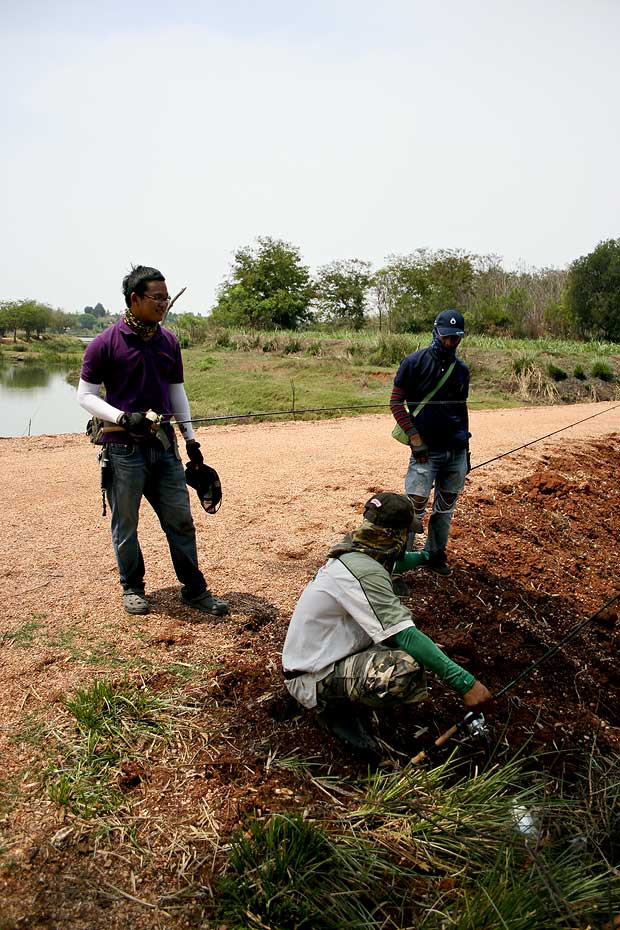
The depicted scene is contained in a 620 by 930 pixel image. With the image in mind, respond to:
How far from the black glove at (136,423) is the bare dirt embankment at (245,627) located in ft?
3.65

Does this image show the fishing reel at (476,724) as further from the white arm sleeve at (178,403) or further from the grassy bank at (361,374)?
the grassy bank at (361,374)

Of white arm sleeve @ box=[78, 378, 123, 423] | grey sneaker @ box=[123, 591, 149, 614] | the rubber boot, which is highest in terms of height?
white arm sleeve @ box=[78, 378, 123, 423]

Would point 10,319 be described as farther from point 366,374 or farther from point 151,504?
point 151,504

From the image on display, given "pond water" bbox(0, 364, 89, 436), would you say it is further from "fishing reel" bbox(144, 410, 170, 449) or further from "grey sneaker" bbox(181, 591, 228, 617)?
"fishing reel" bbox(144, 410, 170, 449)

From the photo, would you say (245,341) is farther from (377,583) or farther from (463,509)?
(377,583)

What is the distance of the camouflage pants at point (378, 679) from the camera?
2.77 m

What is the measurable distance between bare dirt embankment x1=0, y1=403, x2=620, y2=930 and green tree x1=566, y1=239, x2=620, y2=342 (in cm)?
2341

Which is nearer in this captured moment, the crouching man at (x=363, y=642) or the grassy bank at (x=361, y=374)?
the crouching man at (x=363, y=642)

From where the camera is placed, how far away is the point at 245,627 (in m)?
4.07

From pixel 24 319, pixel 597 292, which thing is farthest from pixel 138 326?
pixel 24 319

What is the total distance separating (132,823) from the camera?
2568mm

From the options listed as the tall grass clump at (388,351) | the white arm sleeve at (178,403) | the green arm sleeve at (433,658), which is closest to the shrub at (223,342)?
the tall grass clump at (388,351)

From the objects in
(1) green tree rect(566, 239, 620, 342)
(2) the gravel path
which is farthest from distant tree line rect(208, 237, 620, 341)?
(2) the gravel path

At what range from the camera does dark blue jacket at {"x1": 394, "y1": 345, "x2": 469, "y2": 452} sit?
4633 millimetres
